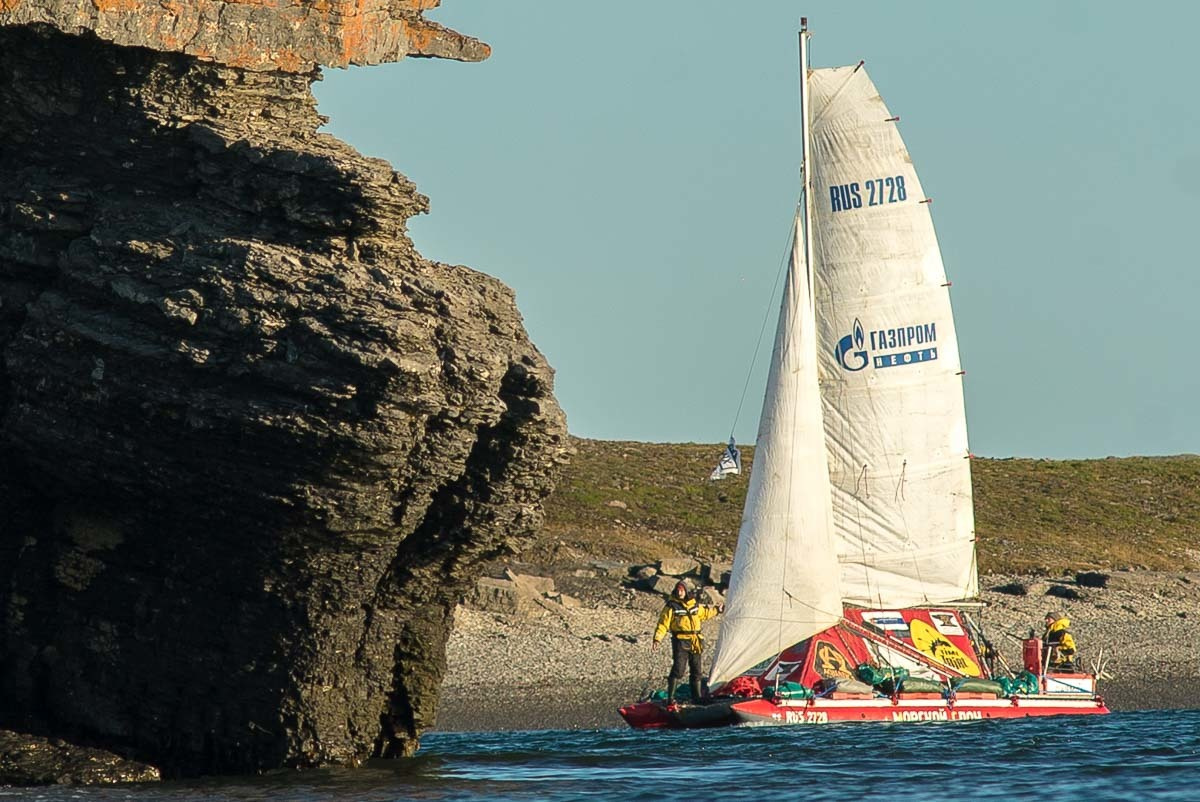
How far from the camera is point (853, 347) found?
3809cm

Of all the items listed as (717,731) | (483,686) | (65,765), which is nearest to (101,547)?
(65,765)

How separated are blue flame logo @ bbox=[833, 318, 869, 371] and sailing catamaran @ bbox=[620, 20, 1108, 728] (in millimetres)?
19

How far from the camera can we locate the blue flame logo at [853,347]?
38.1 m

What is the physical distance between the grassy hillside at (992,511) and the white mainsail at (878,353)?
13559mm

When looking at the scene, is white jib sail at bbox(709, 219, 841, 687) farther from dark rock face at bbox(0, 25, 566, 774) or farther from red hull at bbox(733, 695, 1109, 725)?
dark rock face at bbox(0, 25, 566, 774)

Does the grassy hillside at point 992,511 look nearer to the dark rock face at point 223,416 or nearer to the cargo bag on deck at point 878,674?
the cargo bag on deck at point 878,674

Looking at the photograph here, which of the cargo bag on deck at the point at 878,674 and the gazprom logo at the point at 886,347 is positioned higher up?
the gazprom logo at the point at 886,347

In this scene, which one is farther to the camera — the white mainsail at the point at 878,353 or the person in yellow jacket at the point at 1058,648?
the white mainsail at the point at 878,353

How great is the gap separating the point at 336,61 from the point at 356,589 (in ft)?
22.1

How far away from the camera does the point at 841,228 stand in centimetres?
3809

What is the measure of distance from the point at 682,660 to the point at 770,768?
6750 millimetres

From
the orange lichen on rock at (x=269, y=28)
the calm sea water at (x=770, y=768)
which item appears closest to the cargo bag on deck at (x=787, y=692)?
the calm sea water at (x=770, y=768)

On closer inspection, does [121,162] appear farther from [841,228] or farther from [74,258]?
[841,228]

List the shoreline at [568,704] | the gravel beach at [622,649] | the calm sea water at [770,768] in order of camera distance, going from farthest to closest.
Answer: the gravel beach at [622,649] < the shoreline at [568,704] < the calm sea water at [770,768]
